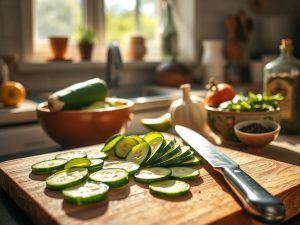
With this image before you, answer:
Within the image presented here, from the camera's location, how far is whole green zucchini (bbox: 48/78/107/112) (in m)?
0.97

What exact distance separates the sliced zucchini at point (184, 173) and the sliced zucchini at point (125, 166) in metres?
0.07

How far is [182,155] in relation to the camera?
29.7 inches

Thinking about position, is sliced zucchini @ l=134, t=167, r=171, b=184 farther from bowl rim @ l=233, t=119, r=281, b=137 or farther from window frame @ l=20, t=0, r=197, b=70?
window frame @ l=20, t=0, r=197, b=70

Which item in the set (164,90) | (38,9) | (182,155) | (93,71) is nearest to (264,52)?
(164,90)

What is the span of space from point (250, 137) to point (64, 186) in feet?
1.55

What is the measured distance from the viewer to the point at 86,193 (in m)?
0.58

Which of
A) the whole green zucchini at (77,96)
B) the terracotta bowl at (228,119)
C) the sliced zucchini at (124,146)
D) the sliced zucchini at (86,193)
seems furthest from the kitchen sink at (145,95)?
the sliced zucchini at (86,193)

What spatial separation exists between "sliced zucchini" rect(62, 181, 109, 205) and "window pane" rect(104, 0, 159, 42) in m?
1.80

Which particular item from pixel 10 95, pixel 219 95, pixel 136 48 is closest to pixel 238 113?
pixel 219 95

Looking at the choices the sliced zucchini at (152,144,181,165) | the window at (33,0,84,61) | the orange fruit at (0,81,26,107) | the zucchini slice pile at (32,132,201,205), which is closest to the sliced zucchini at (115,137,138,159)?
the zucchini slice pile at (32,132,201,205)

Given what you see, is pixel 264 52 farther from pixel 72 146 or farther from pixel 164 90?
pixel 72 146

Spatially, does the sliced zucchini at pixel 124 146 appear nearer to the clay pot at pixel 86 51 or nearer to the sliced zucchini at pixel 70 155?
the sliced zucchini at pixel 70 155

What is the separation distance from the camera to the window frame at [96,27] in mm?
1866

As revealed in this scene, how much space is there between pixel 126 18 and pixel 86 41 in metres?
0.49
